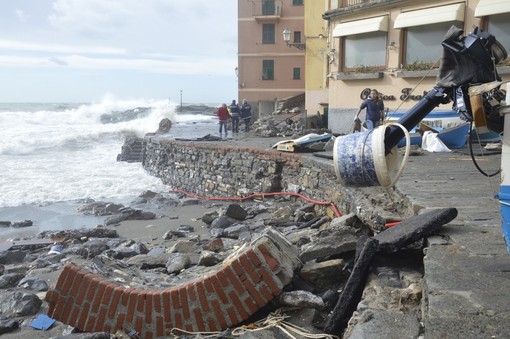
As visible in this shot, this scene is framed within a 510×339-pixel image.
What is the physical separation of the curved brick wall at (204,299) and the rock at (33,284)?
8.00ft

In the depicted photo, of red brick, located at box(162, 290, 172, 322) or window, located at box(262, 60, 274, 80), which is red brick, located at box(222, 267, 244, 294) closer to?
red brick, located at box(162, 290, 172, 322)

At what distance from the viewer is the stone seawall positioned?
222 inches

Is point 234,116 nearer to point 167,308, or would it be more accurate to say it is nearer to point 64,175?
point 64,175

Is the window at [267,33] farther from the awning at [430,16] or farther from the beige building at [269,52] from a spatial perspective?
the awning at [430,16]

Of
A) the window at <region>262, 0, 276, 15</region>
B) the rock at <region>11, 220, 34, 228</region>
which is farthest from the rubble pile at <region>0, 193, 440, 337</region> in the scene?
the window at <region>262, 0, 276, 15</region>

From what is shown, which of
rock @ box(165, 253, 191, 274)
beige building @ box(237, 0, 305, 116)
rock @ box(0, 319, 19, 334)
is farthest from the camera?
beige building @ box(237, 0, 305, 116)

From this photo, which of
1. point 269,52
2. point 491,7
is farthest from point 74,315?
point 269,52

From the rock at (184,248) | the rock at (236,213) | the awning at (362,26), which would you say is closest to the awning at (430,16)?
the awning at (362,26)

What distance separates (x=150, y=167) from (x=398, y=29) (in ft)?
34.0

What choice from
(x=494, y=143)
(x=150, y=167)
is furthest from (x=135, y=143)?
(x=494, y=143)

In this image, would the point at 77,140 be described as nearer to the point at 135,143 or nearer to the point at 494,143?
the point at 135,143

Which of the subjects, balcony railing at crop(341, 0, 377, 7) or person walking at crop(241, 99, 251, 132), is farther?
person walking at crop(241, 99, 251, 132)

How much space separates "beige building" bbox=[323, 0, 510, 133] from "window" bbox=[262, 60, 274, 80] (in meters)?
17.8

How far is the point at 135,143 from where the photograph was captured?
21875 mm
